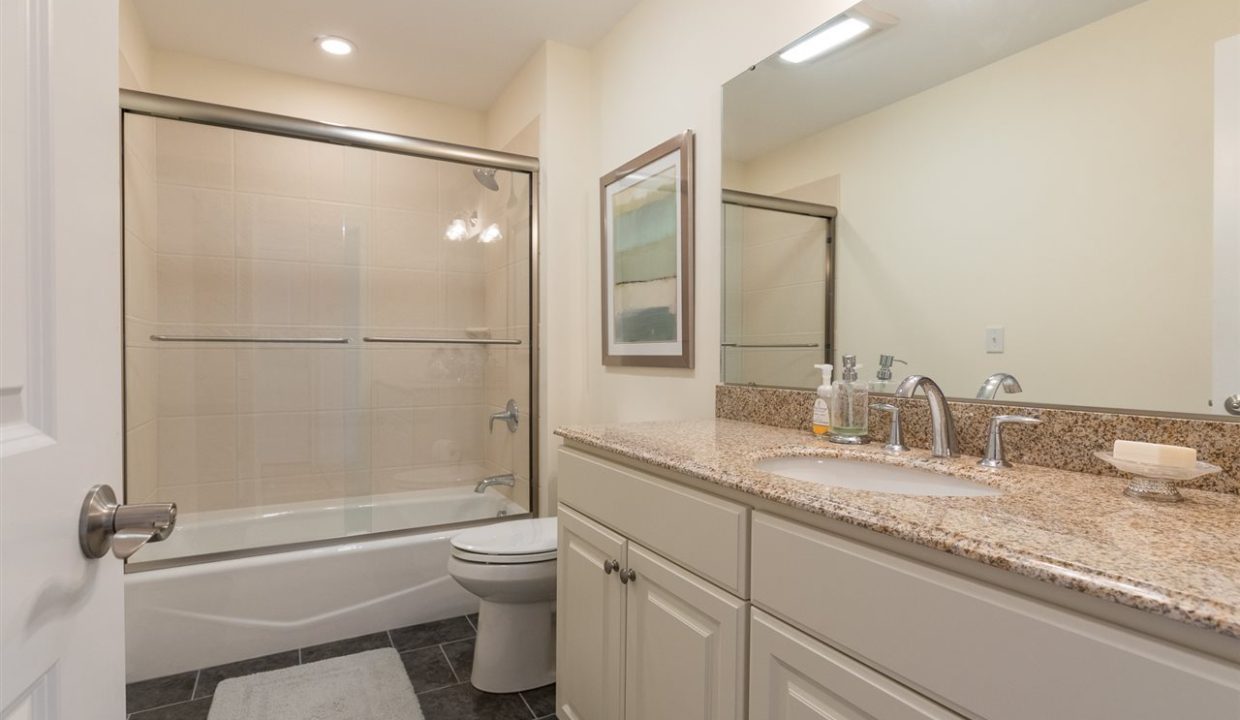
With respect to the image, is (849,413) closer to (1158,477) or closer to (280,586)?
(1158,477)

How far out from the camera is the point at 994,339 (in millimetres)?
1230

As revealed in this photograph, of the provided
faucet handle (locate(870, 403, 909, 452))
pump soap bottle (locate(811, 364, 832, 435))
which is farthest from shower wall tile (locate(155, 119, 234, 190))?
faucet handle (locate(870, 403, 909, 452))

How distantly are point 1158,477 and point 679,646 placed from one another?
2.63ft

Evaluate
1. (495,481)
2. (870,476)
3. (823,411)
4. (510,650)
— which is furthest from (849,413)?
(495,481)

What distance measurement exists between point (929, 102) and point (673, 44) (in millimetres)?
1049

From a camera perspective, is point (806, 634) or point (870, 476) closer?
point (806, 634)

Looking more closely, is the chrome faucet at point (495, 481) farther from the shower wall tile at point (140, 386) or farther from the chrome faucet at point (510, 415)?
the shower wall tile at point (140, 386)

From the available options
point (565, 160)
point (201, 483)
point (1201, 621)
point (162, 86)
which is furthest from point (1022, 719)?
point (162, 86)

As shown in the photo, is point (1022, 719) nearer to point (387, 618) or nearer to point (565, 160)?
point (387, 618)

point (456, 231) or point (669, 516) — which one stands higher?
point (456, 231)

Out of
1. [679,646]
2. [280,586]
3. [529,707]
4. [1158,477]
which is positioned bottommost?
[529,707]

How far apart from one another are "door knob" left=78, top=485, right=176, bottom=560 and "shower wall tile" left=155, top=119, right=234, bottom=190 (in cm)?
242

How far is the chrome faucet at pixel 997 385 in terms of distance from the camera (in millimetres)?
1188

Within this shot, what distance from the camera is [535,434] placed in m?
2.72
